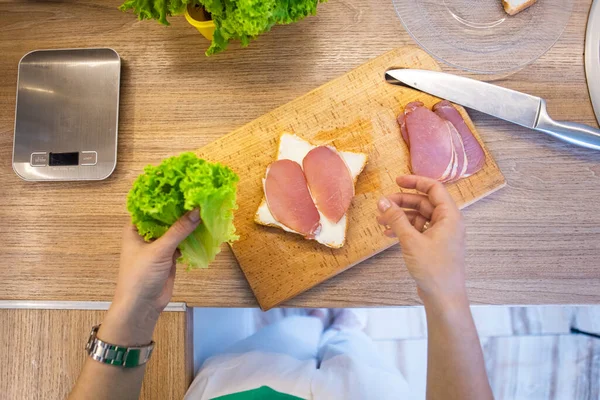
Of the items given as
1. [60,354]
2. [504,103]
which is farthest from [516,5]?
[60,354]

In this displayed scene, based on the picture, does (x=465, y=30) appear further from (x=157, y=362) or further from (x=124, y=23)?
(x=157, y=362)

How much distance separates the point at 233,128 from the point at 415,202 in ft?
2.03

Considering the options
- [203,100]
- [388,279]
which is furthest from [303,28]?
[388,279]

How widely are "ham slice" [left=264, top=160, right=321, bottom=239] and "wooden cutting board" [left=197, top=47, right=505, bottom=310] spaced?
50 millimetres

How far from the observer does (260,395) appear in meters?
1.34

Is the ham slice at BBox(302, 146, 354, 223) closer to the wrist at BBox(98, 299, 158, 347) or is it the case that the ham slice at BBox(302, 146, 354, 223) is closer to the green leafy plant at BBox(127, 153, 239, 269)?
the green leafy plant at BBox(127, 153, 239, 269)

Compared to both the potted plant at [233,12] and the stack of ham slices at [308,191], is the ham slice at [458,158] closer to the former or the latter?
the stack of ham slices at [308,191]

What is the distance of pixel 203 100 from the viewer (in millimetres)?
1429

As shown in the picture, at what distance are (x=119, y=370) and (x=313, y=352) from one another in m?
0.85

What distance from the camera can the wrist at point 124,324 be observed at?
1046 millimetres

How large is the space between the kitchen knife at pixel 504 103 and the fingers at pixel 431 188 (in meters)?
0.33

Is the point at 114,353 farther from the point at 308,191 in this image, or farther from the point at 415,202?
the point at 415,202

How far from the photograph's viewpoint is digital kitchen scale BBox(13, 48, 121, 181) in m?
1.39

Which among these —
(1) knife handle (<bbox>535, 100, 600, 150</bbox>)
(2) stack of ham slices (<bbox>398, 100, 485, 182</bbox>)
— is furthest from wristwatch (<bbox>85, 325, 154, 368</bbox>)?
(1) knife handle (<bbox>535, 100, 600, 150</bbox>)
